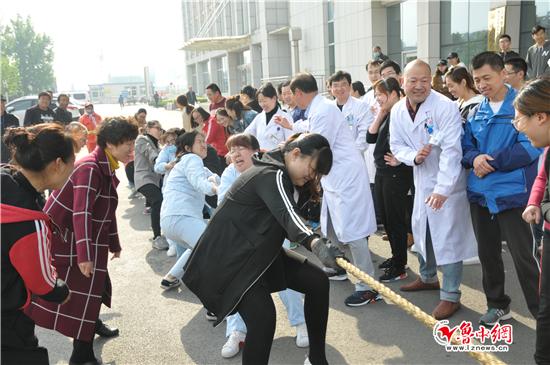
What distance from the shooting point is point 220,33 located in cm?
4219

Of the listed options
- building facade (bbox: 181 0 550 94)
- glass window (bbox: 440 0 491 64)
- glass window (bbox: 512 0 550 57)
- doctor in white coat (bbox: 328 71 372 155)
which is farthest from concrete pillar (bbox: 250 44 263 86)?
doctor in white coat (bbox: 328 71 372 155)

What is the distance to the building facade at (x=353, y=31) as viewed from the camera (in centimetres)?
1165

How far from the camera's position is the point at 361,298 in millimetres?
4281

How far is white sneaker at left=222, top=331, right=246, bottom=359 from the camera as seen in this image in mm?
3547

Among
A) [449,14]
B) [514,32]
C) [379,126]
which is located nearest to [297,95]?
[379,126]

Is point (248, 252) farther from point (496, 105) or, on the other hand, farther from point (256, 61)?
point (256, 61)

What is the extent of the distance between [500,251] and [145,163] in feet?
16.0

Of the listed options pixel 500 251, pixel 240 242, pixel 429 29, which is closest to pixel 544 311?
pixel 500 251

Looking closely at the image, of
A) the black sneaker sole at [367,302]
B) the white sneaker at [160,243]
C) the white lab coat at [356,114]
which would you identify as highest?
the white lab coat at [356,114]

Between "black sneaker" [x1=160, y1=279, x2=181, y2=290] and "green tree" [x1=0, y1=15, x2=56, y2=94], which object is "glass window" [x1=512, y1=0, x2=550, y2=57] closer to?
"black sneaker" [x1=160, y1=279, x2=181, y2=290]

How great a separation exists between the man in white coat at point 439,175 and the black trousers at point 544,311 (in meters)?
1.16

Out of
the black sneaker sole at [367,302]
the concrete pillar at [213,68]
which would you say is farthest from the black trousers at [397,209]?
the concrete pillar at [213,68]

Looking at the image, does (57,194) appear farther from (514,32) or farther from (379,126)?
(514,32)

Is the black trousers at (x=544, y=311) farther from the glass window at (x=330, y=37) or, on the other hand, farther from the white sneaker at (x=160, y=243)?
the glass window at (x=330, y=37)
